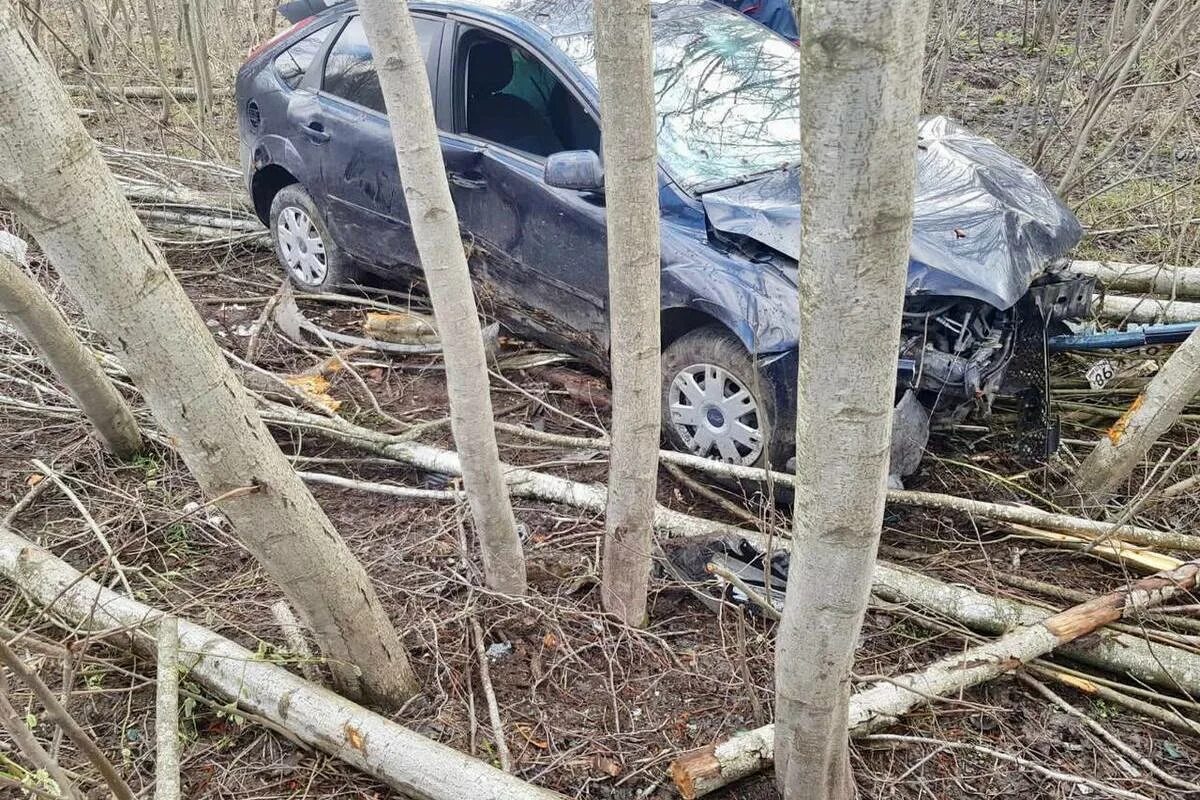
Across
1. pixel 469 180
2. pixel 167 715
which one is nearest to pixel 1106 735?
pixel 167 715

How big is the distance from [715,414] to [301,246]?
316 centimetres

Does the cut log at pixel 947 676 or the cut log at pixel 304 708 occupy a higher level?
the cut log at pixel 304 708

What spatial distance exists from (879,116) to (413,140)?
4.49 feet

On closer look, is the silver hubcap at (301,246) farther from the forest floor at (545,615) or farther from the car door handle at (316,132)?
the forest floor at (545,615)

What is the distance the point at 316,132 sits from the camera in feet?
16.8

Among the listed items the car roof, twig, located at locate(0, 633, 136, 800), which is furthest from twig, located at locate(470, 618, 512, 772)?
the car roof

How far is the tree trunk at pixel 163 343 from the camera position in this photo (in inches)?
62.9

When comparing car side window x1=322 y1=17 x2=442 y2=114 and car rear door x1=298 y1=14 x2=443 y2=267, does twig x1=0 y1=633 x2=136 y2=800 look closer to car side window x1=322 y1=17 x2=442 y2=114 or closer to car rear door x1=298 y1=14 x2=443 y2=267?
car rear door x1=298 y1=14 x2=443 y2=267

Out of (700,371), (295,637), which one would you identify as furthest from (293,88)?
(295,637)

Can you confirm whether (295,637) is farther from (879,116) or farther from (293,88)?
(293,88)

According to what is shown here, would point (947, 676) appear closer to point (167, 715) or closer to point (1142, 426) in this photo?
point (1142, 426)

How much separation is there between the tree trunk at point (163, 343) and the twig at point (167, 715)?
393 mm

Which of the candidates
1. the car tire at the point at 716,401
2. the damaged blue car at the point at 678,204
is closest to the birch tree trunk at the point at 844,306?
the damaged blue car at the point at 678,204

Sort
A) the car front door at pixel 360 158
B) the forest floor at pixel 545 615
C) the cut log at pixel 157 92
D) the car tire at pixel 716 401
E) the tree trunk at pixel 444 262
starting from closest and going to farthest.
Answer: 1. the tree trunk at pixel 444 262
2. the forest floor at pixel 545 615
3. the car tire at pixel 716 401
4. the car front door at pixel 360 158
5. the cut log at pixel 157 92
